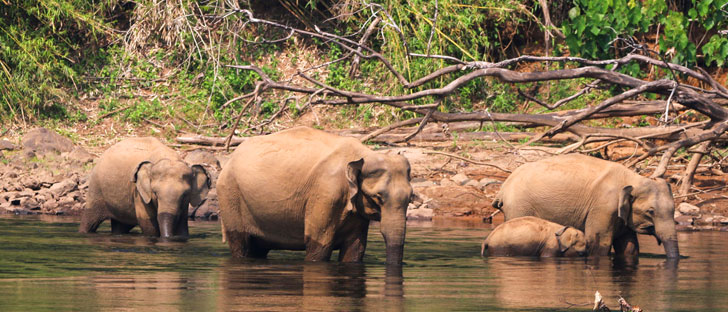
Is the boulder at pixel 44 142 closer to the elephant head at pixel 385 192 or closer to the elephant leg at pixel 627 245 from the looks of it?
the elephant leg at pixel 627 245

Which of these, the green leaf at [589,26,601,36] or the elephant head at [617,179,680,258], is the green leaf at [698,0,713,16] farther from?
the elephant head at [617,179,680,258]

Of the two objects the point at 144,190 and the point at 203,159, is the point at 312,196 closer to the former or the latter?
the point at 144,190

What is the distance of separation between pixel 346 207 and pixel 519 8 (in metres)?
15.9

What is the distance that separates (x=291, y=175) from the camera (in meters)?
11.7

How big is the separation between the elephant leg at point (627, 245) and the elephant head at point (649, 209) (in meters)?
0.25

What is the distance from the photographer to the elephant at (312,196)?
11.0 metres

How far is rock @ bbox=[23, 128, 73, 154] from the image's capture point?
22.3m

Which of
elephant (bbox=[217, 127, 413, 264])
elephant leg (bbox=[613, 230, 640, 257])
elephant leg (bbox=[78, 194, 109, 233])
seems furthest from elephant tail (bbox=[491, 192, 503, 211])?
elephant leg (bbox=[78, 194, 109, 233])

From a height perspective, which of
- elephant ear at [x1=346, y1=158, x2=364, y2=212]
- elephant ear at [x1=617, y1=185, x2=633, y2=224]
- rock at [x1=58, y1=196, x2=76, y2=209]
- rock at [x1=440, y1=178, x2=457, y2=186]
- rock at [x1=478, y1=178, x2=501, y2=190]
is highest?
elephant ear at [x1=346, y1=158, x2=364, y2=212]

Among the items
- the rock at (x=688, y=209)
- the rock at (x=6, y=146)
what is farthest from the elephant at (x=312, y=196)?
the rock at (x=6, y=146)

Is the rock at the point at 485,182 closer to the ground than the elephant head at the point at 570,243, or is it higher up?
closer to the ground

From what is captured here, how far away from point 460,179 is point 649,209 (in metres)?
6.93

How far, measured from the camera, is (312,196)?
1149 cm

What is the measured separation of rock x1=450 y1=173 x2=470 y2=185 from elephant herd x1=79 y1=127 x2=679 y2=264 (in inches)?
197
